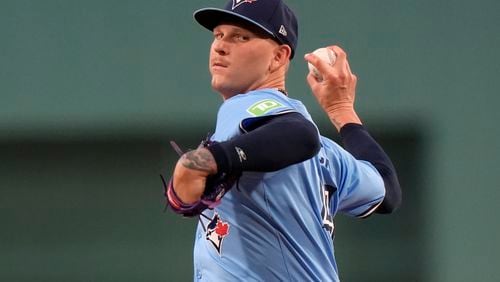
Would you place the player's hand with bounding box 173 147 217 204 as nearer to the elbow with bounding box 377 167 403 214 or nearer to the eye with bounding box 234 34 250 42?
the eye with bounding box 234 34 250 42

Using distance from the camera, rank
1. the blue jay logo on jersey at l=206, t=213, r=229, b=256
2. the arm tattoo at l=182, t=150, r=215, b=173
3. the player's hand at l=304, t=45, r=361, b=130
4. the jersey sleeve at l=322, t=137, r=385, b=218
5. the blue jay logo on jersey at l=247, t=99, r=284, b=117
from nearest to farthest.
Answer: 1. the arm tattoo at l=182, t=150, r=215, b=173
2. the blue jay logo on jersey at l=247, t=99, r=284, b=117
3. the blue jay logo on jersey at l=206, t=213, r=229, b=256
4. the jersey sleeve at l=322, t=137, r=385, b=218
5. the player's hand at l=304, t=45, r=361, b=130

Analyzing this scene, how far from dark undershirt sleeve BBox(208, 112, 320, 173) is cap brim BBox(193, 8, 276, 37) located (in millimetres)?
378

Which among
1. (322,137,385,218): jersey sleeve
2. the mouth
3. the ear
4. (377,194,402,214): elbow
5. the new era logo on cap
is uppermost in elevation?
the new era logo on cap

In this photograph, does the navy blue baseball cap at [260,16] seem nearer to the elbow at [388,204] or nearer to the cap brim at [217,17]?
the cap brim at [217,17]

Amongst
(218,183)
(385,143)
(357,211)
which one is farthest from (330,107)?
(385,143)

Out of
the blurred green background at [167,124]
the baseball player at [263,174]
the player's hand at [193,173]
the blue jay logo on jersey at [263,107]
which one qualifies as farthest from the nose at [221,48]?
the blurred green background at [167,124]

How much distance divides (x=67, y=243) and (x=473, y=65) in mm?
2384

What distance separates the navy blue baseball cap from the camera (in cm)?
290

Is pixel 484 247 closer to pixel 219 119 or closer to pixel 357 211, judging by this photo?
pixel 357 211

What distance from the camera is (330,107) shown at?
331 cm

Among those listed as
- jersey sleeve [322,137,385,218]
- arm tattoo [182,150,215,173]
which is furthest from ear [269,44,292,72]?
arm tattoo [182,150,215,173]

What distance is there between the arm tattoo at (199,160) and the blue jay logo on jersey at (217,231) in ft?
1.15

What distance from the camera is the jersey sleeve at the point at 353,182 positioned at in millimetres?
3023

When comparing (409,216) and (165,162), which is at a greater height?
(165,162)
